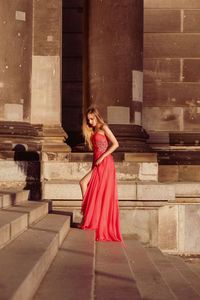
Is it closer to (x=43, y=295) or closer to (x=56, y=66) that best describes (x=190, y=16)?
(x=56, y=66)

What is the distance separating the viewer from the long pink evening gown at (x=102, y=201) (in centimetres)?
664

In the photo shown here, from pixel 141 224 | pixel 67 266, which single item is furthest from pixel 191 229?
pixel 67 266

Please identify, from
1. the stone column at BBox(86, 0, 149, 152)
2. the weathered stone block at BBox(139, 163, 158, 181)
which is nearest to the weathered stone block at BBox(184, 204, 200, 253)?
the weathered stone block at BBox(139, 163, 158, 181)

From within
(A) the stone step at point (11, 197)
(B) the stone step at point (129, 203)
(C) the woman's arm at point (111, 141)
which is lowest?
(B) the stone step at point (129, 203)

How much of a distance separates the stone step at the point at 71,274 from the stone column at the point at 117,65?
150 inches

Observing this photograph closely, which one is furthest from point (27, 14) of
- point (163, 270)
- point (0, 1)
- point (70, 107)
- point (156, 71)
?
point (163, 270)

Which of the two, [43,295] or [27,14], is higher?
[27,14]

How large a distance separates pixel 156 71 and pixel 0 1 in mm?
4205

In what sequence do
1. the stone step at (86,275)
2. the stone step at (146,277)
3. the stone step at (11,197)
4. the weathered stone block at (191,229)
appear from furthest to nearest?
the weathered stone block at (191,229)
the stone step at (11,197)
the stone step at (146,277)
the stone step at (86,275)

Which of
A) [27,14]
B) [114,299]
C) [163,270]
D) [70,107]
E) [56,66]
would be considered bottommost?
[163,270]

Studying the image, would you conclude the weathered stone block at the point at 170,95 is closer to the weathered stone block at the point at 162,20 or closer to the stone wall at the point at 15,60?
the weathered stone block at the point at 162,20

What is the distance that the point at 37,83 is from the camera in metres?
9.70

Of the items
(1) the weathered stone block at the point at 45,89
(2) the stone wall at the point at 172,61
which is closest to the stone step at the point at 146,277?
(1) the weathered stone block at the point at 45,89

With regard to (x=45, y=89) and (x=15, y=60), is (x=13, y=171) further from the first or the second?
(x=45, y=89)
